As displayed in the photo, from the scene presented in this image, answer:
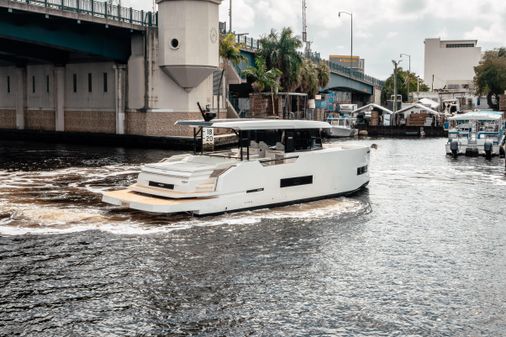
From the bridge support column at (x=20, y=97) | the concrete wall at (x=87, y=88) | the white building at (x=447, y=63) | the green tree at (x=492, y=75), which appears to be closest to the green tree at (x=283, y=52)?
the concrete wall at (x=87, y=88)

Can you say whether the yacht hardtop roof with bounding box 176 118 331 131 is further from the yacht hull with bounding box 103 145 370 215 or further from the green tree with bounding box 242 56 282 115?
the green tree with bounding box 242 56 282 115

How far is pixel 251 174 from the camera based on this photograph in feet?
65.0

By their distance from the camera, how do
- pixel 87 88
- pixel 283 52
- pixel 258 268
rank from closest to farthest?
1. pixel 258 268
2. pixel 87 88
3. pixel 283 52

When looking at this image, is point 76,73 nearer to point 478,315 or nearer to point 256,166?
point 256,166

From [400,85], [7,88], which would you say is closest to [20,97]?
[7,88]

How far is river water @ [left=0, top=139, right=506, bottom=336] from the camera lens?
36.0 ft

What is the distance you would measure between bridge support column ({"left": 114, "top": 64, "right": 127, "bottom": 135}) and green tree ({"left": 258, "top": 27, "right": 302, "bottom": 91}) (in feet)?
67.3

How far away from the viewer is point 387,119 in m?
88.1

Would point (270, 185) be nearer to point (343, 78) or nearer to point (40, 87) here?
point (40, 87)

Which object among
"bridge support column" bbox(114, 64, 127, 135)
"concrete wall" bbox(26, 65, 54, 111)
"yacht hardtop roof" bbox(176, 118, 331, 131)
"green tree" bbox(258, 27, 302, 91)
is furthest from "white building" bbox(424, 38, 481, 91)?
"yacht hardtop roof" bbox(176, 118, 331, 131)

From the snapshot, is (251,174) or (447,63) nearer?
(251,174)

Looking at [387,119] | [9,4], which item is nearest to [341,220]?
[9,4]

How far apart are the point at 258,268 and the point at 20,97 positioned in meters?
53.6

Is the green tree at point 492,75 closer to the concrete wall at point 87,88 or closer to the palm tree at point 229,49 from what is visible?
the palm tree at point 229,49
